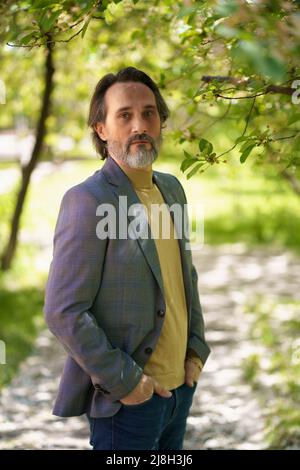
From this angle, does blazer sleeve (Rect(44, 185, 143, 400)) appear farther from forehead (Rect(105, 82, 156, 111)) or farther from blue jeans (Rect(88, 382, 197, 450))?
forehead (Rect(105, 82, 156, 111))

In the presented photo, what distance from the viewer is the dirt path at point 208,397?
191 inches

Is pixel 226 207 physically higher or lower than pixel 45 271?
higher

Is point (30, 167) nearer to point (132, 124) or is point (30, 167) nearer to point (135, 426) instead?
point (132, 124)

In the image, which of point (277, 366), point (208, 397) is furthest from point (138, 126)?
point (277, 366)

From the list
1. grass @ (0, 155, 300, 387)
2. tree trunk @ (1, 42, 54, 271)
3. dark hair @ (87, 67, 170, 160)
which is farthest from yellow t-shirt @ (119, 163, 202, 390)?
tree trunk @ (1, 42, 54, 271)

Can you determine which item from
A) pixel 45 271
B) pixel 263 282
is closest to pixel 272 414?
pixel 263 282

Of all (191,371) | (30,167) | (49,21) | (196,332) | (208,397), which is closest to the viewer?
(49,21)

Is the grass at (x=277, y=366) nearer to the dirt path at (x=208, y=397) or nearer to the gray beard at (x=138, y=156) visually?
the dirt path at (x=208, y=397)

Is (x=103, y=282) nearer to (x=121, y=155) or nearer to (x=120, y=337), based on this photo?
(x=120, y=337)

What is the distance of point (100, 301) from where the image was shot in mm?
2646

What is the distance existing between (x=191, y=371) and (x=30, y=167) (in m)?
6.47

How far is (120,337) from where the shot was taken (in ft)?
8.84

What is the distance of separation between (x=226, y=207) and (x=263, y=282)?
23.4 feet

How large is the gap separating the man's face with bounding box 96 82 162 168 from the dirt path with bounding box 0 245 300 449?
2487 mm
